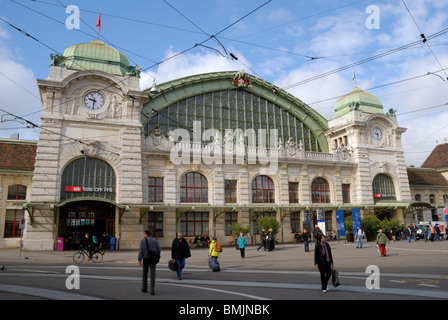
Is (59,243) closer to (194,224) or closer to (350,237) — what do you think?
(194,224)

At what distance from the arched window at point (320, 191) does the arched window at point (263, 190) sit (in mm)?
5622

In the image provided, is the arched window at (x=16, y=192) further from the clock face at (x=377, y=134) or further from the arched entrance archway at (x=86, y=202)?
the clock face at (x=377, y=134)

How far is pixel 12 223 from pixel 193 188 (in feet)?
57.2

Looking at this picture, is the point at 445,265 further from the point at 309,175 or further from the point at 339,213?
the point at 309,175

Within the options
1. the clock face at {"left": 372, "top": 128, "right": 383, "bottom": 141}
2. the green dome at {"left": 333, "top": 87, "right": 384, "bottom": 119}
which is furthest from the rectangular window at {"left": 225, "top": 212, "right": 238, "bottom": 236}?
the clock face at {"left": 372, "top": 128, "right": 383, "bottom": 141}

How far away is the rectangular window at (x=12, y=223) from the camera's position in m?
32.6

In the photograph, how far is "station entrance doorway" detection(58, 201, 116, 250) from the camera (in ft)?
98.4

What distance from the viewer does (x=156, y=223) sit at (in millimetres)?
32781

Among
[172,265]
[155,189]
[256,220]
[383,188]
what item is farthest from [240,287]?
[383,188]

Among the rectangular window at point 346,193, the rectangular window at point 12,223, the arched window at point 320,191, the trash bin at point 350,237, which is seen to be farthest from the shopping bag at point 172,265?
the rectangular window at point 346,193

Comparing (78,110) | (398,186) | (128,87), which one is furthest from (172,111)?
(398,186)

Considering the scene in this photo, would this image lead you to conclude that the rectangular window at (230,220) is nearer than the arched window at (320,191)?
Yes

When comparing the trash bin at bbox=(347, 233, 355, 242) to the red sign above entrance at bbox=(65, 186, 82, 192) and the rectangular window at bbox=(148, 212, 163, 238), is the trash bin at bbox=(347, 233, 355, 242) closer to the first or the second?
the rectangular window at bbox=(148, 212, 163, 238)

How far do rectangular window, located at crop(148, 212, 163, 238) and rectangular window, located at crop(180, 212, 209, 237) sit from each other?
209 cm
